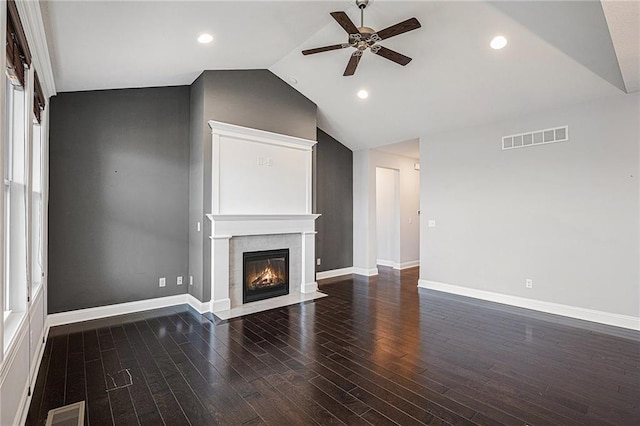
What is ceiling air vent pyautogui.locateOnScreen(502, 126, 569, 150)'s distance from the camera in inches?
165

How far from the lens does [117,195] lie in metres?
4.22

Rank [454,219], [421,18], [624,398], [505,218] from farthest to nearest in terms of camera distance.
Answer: [454,219] → [505,218] → [421,18] → [624,398]

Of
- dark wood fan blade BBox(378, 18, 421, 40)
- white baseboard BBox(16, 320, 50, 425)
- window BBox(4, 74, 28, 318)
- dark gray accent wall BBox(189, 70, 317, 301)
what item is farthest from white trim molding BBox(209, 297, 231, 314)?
dark wood fan blade BBox(378, 18, 421, 40)

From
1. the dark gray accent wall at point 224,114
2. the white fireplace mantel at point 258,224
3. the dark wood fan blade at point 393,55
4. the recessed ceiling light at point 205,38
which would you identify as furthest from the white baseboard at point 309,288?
the recessed ceiling light at point 205,38

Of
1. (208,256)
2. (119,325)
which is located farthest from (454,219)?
(119,325)

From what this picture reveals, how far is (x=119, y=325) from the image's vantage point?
12.6 ft

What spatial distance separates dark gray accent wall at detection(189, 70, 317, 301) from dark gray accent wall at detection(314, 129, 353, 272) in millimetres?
1408

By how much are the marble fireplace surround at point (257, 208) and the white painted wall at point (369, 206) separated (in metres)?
1.85

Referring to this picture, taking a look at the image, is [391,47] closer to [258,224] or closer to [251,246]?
[258,224]

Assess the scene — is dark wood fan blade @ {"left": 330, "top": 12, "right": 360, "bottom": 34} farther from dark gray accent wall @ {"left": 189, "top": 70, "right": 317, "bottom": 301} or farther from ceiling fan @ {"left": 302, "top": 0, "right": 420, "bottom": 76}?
dark gray accent wall @ {"left": 189, "top": 70, "right": 317, "bottom": 301}

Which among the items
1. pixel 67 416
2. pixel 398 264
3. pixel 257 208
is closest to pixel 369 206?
pixel 398 264

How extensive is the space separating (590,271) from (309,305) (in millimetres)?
3639

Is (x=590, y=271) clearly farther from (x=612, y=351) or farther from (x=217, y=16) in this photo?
(x=217, y=16)

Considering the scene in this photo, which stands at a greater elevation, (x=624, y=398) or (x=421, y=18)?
(x=421, y=18)
